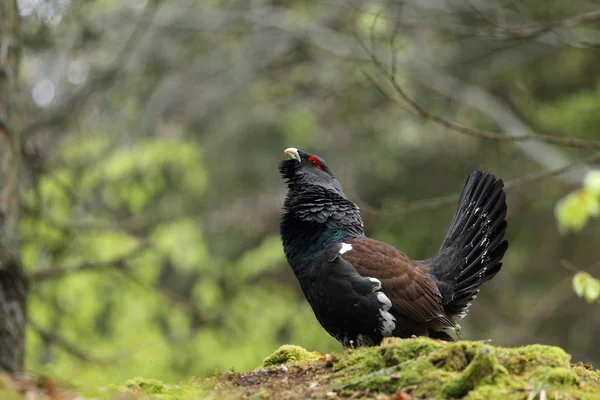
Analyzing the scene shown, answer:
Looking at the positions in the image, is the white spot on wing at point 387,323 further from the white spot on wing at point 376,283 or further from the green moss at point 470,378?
the green moss at point 470,378

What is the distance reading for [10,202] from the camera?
6121mm

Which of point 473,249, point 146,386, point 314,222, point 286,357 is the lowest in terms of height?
point 146,386

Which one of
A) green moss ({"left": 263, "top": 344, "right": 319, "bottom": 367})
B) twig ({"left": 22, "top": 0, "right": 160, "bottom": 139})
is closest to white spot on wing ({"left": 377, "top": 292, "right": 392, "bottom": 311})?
green moss ({"left": 263, "top": 344, "right": 319, "bottom": 367})

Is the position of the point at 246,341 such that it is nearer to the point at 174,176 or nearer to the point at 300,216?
the point at 174,176

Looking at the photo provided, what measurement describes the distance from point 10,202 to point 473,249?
13.1 ft

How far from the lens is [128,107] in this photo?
563 inches

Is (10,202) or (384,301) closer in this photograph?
(384,301)

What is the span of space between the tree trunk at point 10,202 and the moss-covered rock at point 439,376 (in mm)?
2502

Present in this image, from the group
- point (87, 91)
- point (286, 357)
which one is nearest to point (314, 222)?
point (286, 357)

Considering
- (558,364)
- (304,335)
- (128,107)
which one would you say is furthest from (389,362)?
(128,107)

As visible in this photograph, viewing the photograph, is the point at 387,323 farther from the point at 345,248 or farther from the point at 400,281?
the point at 345,248

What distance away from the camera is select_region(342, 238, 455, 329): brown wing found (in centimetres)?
542

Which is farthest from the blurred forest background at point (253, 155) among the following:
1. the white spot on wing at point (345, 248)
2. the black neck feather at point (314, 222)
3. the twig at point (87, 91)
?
the white spot on wing at point (345, 248)

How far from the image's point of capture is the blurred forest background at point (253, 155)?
401 inches
